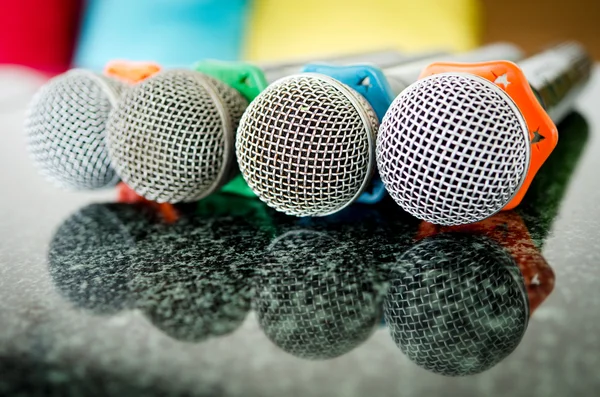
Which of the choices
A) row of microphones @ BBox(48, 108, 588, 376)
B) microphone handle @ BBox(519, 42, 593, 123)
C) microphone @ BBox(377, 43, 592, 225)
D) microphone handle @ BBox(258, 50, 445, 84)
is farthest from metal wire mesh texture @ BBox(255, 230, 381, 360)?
microphone handle @ BBox(519, 42, 593, 123)

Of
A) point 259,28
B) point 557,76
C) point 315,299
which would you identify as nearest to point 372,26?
point 259,28

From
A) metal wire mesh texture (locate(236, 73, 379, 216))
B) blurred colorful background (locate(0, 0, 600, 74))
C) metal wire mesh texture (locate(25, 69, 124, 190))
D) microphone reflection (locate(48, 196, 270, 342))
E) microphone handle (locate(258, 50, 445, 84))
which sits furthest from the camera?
blurred colorful background (locate(0, 0, 600, 74))

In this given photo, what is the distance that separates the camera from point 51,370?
643mm

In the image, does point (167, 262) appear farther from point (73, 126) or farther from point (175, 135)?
point (73, 126)

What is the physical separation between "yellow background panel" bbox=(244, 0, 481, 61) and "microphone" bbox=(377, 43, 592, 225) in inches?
93.1

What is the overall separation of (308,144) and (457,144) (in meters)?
0.21

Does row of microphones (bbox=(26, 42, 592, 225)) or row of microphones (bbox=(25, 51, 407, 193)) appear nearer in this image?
row of microphones (bbox=(26, 42, 592, 225))

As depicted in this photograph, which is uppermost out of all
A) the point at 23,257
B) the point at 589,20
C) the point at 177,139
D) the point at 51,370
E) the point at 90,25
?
the point at 589,20

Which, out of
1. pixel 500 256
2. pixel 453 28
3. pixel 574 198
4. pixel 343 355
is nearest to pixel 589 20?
pixel 453 28

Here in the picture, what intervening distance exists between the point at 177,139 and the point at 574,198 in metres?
0.76

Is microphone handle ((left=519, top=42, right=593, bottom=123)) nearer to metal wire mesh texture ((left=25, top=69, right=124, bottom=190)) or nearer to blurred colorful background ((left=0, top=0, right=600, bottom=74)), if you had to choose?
metal wire mesh texture ((left=25, top=69, right=124, bottom=190))

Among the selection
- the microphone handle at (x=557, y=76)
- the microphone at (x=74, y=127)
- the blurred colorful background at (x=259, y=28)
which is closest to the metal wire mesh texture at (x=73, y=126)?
the microphone at (x=74, y=127)

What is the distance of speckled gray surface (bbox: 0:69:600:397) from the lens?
62 centimetres

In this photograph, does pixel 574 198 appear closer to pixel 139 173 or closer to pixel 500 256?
pixel 500 256
